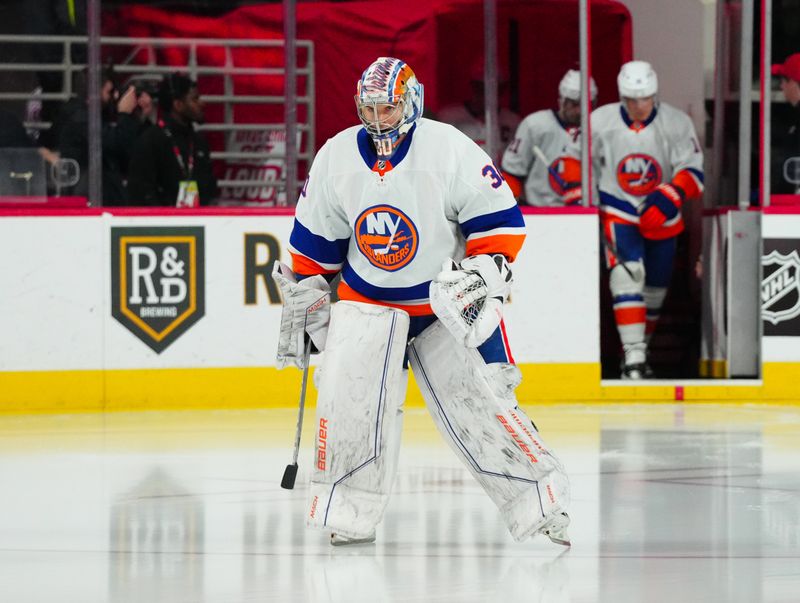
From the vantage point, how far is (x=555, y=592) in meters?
3.67

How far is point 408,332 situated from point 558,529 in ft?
2.28

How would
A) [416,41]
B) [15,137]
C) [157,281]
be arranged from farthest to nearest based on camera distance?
[416,41] < [15,137] < [157,281]

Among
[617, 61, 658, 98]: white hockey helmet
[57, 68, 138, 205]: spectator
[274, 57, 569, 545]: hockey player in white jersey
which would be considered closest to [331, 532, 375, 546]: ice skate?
[274, 57, 569, 545]: hockey player in white jersey

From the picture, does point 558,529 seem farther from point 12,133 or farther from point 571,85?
point 12,133

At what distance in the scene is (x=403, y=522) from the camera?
4652mm

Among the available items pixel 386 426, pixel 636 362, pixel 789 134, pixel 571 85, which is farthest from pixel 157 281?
pixel 386 426

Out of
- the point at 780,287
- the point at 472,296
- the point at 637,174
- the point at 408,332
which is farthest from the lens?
the point at 637,174

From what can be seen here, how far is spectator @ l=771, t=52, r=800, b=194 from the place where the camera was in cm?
802

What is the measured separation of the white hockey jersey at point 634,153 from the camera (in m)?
8.20

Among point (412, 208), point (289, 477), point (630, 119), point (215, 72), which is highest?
point (215, 72)

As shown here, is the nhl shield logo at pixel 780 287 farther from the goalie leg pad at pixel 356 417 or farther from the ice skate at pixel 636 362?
the goalie leg pad at pixel 356 417

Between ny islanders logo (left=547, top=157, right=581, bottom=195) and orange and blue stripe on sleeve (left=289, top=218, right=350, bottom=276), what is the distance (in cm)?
A: 375

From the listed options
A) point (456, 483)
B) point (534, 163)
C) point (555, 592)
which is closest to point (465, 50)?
point (534, 163)

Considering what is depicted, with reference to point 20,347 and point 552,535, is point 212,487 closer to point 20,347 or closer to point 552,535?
point 552,535
